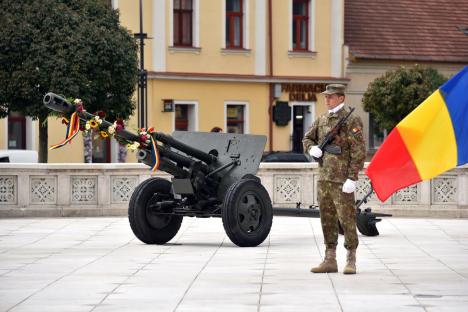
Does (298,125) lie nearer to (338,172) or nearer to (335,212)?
(335,212)

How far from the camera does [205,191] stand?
18.7 meters

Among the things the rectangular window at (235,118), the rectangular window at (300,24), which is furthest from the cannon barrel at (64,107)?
the rectangular window at (300,24)

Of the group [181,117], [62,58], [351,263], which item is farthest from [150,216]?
[181,117]

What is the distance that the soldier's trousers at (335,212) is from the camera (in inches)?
569

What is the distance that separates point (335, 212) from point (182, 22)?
32.0 meters

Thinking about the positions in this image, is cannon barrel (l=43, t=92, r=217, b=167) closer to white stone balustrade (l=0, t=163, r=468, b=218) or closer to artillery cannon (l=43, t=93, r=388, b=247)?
artillery cannon (l=43, t=93, r=388, b=247)

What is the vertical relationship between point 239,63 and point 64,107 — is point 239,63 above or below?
above

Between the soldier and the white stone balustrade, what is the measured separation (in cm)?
1006

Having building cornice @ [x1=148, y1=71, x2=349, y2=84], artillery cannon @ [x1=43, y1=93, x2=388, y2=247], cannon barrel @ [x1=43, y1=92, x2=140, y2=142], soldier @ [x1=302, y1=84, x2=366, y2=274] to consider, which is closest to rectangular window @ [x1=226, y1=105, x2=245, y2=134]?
building cornice @ [x1=148, y1=71, x2=349, y2=84]

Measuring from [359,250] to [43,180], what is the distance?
27.3 feet

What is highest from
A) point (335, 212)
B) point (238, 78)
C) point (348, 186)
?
point (238, 78)

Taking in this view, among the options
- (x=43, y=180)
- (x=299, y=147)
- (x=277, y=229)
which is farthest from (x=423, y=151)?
(x=299, y=147)

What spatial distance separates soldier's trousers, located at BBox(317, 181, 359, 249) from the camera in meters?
14.5

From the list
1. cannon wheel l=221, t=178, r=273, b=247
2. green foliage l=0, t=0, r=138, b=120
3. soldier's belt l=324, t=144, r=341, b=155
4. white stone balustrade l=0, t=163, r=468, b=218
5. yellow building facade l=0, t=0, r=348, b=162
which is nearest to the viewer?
soldier's belt l=324, t=144, r=341, b=155
